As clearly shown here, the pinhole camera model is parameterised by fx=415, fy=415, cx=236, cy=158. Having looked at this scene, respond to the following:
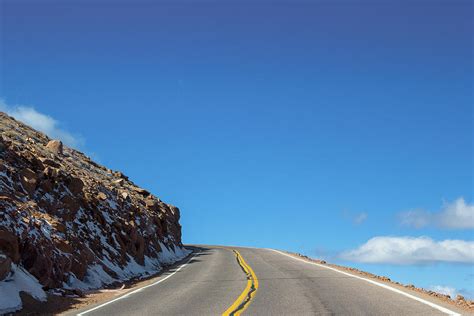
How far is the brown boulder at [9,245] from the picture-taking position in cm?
1310

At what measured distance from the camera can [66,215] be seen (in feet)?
69.0

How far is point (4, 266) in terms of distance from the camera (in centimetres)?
1179

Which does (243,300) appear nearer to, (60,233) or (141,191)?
(60,233)

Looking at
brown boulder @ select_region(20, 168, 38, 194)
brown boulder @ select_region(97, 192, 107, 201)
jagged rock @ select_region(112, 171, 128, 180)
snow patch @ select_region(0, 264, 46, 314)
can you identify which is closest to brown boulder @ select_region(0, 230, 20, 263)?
snow patch @ select_region(0, 264, 46, 314)

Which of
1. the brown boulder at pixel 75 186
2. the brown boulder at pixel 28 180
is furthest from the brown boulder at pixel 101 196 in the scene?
the brown boulder at pixel 28 180

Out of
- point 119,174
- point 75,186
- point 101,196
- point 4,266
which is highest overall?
point 119,174

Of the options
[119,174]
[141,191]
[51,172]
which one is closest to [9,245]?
[51,172]

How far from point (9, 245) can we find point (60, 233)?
4708 mm

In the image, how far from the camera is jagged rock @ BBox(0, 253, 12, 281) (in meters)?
11.7

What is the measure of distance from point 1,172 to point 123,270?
781cm

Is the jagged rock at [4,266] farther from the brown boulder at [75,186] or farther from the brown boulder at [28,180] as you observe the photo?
the brown boulder at [75,186]

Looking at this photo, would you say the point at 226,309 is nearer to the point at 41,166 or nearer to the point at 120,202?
the point at 41,166

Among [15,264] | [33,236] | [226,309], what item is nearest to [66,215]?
[33,236]

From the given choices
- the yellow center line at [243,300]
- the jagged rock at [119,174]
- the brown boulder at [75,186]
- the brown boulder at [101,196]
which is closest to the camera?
the yellow center line at [243,300]
